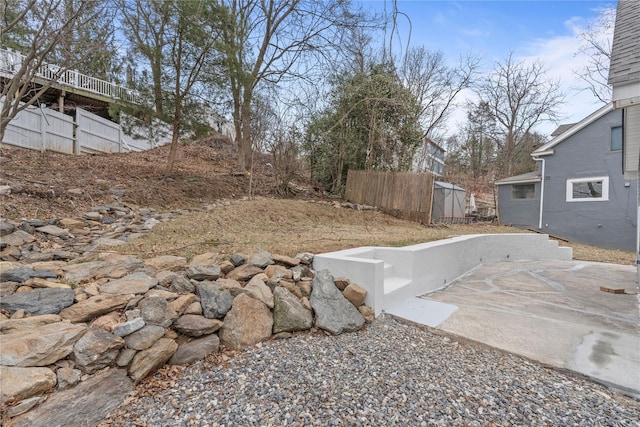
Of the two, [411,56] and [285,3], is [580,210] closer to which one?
[411,56]

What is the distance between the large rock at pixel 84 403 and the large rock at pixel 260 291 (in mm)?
1044

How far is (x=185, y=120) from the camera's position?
23.8 feet

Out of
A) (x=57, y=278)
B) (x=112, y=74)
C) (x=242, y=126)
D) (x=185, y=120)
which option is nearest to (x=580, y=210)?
(x=242, y=126)

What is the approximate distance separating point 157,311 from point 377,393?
→ 158 cm

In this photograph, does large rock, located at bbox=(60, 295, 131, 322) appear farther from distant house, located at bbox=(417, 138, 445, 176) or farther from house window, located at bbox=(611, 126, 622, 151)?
house window, located at bbox=(611, 126, 622, 151)

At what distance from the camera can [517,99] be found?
19359 millimetres

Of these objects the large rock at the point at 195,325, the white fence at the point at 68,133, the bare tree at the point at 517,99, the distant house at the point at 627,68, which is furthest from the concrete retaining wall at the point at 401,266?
the bare tree at the point at 517,99

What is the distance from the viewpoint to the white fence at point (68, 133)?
802cm

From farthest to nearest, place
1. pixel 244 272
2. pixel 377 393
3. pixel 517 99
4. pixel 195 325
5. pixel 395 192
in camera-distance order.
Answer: pixel 517 99
pixel 395 192
pixel 244 272
pixel 195 325
pixel 377 393

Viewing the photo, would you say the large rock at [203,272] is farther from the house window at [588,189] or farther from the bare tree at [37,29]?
the house window at [588,189]

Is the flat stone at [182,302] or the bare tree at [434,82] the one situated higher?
the bare tree at [434,82]

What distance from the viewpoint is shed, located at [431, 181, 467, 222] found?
13.2 m

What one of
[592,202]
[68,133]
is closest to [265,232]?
[68,133]

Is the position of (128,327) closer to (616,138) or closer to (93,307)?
(93,307)
